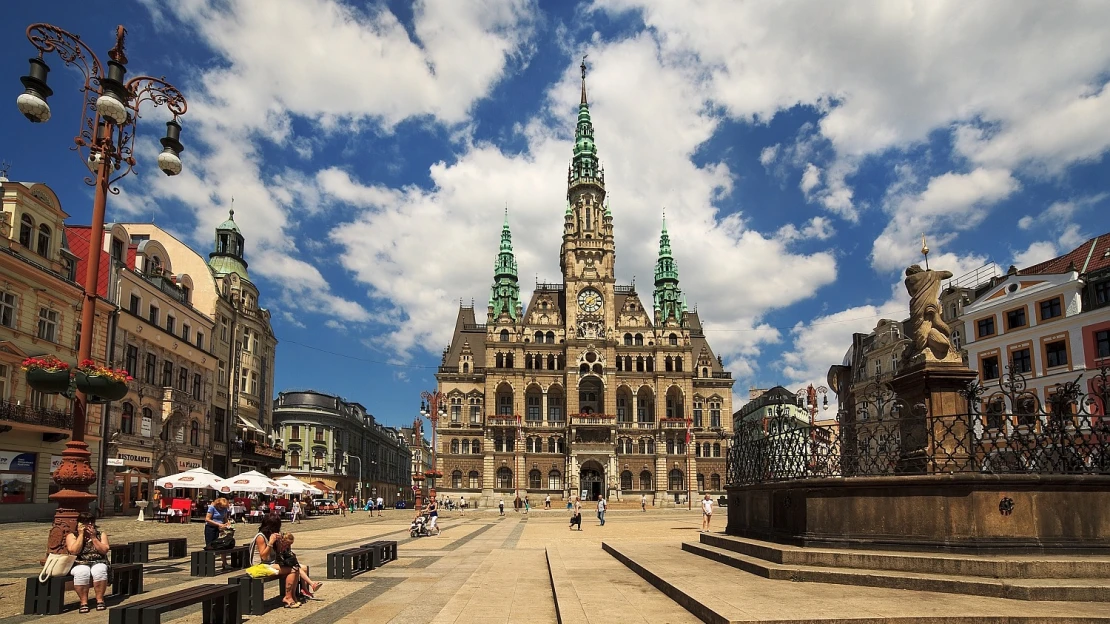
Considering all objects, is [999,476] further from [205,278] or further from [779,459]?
[205,278]

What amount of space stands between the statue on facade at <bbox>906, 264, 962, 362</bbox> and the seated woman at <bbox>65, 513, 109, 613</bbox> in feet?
45.3

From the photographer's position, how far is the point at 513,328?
283ft

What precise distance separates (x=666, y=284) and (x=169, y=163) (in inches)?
3460

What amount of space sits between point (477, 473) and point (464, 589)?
70.8 m

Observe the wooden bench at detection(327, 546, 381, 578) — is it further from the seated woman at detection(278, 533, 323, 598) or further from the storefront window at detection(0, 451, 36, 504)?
the storefront window at detection(0, 451, 36, 504)

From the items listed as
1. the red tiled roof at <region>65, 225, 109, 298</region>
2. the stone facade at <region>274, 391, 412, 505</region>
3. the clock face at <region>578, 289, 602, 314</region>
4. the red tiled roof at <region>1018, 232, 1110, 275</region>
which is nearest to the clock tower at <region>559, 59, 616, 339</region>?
the clock face at <region>578, 289, 602, 314</region>

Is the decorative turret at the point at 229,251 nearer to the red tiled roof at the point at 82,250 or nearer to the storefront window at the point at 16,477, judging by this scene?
the red tiled roof at the point at 82,250

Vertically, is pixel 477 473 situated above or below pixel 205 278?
below

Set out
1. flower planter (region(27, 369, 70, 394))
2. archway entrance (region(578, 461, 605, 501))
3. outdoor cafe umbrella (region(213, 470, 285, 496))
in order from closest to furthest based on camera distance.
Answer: flower planter (region(27, 369, 70, 394)) < outdoor cafe umbrella (region(213, 470, 285, 496)) < archway entrance (region(578, 461, 605, 501))

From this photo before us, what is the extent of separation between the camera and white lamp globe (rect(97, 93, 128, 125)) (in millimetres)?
11891

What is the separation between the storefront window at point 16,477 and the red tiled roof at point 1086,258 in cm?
4939

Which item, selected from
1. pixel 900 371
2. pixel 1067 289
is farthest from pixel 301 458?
pixel 900 371

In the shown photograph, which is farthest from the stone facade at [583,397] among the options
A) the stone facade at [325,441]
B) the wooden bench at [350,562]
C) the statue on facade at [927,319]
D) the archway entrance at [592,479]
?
the statue on facade at [927,319]

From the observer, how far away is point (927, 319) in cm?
1389
